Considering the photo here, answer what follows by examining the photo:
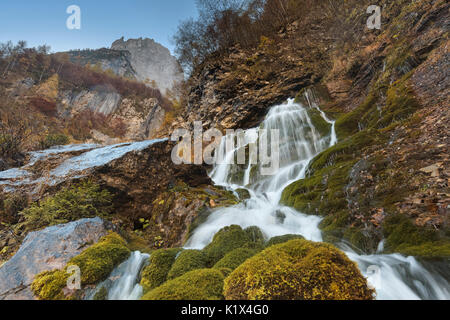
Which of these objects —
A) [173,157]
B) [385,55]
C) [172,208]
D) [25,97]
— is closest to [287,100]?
[385,55]

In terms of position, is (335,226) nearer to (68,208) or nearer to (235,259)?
(235,259)

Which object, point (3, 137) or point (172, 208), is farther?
point (3, 137)

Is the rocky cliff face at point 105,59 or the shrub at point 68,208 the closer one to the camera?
the shrub at point 68,208

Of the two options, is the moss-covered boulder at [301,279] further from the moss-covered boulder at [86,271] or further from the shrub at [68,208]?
the shrub at [68,208]

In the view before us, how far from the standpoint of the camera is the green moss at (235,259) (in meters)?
Result: 2.85

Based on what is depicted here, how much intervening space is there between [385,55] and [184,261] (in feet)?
42.2

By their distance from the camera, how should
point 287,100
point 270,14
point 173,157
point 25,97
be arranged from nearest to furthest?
point 173,157 < point 287,100 < point 270,14 < point 25,97

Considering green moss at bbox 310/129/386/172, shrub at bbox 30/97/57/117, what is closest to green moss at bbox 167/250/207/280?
green moss at bbox 310/129/386/172

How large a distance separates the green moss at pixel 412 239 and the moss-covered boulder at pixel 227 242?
7.35 feet

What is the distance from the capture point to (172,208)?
21.4ft

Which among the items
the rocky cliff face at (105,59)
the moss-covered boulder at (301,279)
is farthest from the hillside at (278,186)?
the rocky cliff face at (105,59)

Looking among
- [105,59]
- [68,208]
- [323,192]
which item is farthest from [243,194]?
[105,59]

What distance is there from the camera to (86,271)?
3.04m
